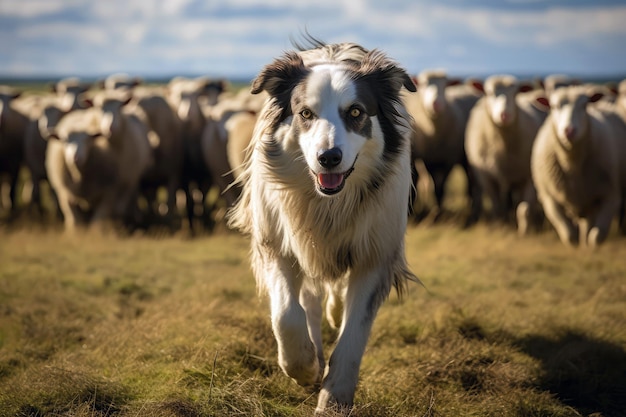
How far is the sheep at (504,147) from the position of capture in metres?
12.3

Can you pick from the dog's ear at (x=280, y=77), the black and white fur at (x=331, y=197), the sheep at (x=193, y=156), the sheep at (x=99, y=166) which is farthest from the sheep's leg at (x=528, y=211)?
the dog's ear at (x=280, y=77)

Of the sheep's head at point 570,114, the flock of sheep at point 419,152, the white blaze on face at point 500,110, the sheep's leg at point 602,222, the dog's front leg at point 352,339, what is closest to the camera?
the dog's front leg at point 352,339

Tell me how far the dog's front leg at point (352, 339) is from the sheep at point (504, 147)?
7106mm

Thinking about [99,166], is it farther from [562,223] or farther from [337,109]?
[337,109]

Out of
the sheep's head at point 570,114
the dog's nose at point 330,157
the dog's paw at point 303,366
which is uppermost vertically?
the dog's nose at point 330,157

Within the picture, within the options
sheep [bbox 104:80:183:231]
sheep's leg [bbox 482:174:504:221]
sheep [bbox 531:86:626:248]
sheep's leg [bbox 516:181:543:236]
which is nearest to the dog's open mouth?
sheep [bbox 531:86:626:248]

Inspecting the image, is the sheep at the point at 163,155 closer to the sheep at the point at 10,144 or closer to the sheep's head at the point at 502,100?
the sheep at the point at 10,144

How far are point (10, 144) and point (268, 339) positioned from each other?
34.5 feet

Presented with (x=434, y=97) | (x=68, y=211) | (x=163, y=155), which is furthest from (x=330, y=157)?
(x=163, y=155)

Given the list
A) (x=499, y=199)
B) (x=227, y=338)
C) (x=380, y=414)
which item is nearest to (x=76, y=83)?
(x=499, y=199)

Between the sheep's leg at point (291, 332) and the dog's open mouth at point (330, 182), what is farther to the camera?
the sheep's leg at point (291, 332)

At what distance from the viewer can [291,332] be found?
500cm

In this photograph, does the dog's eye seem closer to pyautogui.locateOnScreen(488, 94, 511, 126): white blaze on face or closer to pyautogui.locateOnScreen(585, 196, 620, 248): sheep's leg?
pyautogui.locateOnScreen(585, 196, 620, 248): sheep's leg

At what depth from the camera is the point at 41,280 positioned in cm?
871
